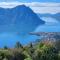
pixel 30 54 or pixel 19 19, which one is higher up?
pixel 19 19

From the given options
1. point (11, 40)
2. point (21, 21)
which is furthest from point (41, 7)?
point (11, 40)

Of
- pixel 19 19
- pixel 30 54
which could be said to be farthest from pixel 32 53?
pixel 19 19

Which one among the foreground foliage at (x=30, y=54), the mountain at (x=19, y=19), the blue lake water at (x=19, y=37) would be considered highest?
the mountain at (x=19, y=19)

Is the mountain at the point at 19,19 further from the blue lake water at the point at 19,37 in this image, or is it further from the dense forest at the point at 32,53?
the dense forest at the point at 32,53

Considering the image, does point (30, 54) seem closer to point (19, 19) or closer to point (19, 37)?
point (19, 37)

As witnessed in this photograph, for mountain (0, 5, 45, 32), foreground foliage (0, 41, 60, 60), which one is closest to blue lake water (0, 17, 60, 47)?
Result: mountain (0, 5, 45, 32)

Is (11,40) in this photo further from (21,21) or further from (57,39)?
(57,39)

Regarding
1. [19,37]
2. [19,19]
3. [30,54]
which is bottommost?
[30,54]

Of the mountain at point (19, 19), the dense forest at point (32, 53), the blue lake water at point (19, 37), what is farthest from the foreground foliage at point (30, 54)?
the mountain at point (19, 19)

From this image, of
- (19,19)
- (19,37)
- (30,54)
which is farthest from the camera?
(19,19)
